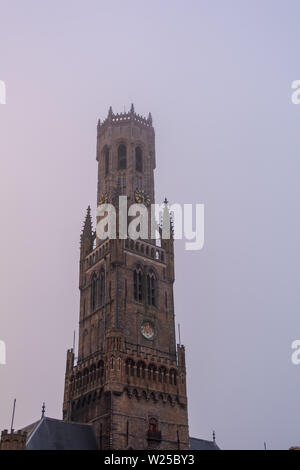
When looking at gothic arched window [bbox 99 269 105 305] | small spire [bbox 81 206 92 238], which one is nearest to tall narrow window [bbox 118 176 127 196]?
small spire [bbox 81 206 92 238]

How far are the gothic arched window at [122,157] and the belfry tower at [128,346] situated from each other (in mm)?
1652

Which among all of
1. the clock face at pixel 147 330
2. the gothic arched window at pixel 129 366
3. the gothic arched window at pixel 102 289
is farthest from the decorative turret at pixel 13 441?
the gothic arched window at pixel 102 289

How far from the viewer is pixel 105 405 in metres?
70.9

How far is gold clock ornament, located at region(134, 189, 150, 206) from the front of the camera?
9222 centimetres

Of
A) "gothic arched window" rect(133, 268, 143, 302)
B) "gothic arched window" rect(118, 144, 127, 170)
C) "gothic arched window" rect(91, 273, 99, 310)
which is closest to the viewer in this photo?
"gothic arched window" rect(133, 268, 143, 302)

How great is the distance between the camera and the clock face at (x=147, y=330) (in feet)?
258

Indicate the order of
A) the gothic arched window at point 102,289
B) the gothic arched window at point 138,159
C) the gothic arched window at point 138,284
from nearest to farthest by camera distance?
the gothic arched window at point 138,284, the gothic arched window at point 102,289, the gothic arched window at point 138,159

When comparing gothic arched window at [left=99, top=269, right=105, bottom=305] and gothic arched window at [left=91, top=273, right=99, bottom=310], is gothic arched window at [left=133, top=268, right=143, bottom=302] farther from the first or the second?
gothic arched window at [left=91, top=273, right=99, bottom=310]

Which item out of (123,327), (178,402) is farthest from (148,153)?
(178,402)

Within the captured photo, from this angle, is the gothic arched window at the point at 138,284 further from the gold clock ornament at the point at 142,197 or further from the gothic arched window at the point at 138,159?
the gothic arched window at the point at 138,159

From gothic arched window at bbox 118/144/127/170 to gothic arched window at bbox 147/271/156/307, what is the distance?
21487mm
